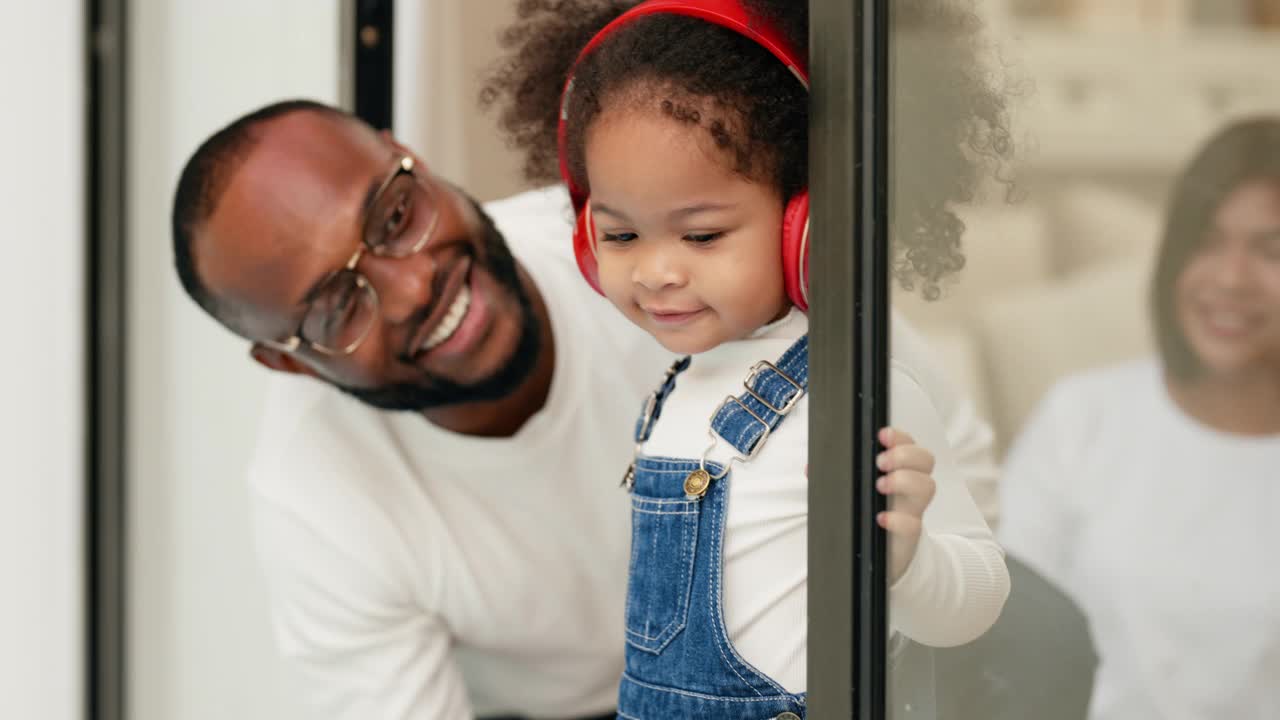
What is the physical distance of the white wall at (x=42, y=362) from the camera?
6.61ft

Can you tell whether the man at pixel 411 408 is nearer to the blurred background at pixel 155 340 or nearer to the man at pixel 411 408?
the man at pixel 411 408

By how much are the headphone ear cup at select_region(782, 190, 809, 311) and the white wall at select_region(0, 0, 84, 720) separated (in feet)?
5.19

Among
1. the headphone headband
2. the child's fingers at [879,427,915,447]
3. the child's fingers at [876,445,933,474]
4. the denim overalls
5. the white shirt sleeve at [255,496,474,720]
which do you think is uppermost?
the headphone headband

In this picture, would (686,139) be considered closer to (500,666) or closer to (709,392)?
(709,392)

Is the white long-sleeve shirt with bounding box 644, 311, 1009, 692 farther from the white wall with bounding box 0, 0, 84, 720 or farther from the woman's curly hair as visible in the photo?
the white wall with bounding box 0, 0, 84, 720

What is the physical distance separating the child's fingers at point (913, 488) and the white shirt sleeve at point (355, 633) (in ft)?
2.80

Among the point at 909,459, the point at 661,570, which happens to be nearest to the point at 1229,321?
the point at 909,459

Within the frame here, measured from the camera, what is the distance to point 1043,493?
665 millimetres

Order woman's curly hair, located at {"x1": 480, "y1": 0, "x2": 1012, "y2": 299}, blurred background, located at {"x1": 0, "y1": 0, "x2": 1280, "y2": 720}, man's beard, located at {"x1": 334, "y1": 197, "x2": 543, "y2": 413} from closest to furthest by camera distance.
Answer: woman's curly hair, located at {"x1": 480, "y1": 0, "x2": 1012, "y2": 299}, man's beard, located at {"x1": 334, "y1": 197, "x2": 543, "y2": 413}, blurred background, located at {"x1": 0, "y1": 0, "x2": 1280, "y2": 720}

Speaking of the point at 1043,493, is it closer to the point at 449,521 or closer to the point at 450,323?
the point at 450,323

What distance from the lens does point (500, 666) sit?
1.74 meters

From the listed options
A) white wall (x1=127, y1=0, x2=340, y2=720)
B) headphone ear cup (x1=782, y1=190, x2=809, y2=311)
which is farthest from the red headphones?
white wall (x1=127, y1=0, x2=340, y2=720)

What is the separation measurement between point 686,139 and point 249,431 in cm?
140

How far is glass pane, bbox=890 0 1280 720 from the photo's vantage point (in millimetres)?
564
